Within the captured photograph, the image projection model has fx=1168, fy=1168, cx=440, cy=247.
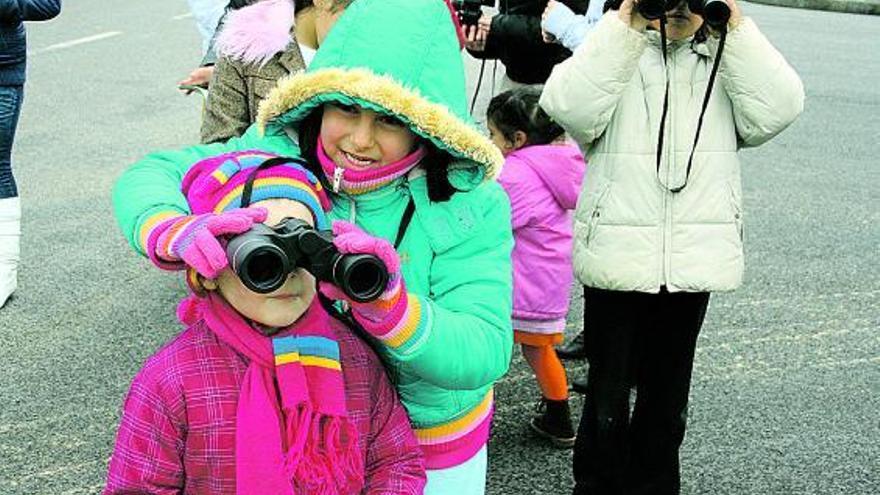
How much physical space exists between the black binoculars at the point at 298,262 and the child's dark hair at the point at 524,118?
2370 millimetres

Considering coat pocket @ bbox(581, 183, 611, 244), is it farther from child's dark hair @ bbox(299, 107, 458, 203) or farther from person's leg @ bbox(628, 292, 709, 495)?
child's dark hair @ bbox(299, 107, 458, 203)

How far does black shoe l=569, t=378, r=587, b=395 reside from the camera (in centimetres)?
427

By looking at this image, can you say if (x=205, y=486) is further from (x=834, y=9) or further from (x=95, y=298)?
(x=834, y=9)

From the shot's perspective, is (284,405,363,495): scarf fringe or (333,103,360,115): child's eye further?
(333,103,360,115): child's eye

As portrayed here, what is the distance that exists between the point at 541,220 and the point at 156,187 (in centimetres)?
213

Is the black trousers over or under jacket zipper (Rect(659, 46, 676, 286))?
under

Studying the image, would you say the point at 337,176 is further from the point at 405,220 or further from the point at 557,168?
the point at 557,168

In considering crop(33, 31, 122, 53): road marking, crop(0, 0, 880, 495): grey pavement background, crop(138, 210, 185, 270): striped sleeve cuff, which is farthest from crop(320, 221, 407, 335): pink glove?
crop(33, 31, 122, 53): road marking

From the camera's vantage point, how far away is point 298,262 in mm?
1605

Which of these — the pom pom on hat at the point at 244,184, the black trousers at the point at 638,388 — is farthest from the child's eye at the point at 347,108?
the black trousers at the point at 638,388

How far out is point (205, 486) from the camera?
6.03 ft

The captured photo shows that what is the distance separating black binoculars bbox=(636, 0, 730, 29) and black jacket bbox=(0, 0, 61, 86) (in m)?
2.66

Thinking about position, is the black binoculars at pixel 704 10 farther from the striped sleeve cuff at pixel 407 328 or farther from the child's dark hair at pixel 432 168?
the striped sleeve cuff at pixel 407 328

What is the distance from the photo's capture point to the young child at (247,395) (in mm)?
1799
